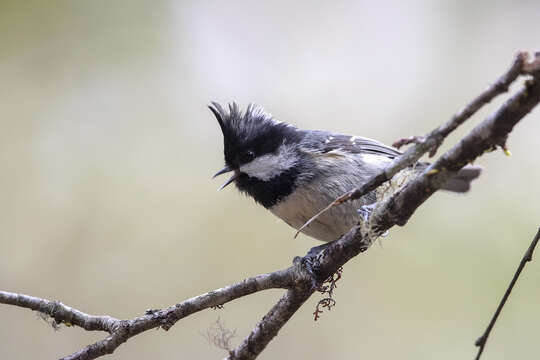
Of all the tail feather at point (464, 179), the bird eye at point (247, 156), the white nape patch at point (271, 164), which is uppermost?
the bird eye at point (247, 156)

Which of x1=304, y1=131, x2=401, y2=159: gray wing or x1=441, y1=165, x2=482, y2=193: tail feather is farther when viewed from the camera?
x1=304, y1=131, x2=401, y2=159: gray wing

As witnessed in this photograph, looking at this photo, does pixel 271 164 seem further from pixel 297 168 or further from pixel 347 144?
pixel 347 144

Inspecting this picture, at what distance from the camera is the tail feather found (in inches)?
97.6

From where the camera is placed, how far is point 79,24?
5055 mm

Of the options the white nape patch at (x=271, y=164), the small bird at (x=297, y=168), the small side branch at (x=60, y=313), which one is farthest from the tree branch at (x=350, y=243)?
the white nape patch at (x=271, y=164)

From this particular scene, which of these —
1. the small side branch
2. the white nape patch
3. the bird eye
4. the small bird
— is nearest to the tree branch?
the small side branch

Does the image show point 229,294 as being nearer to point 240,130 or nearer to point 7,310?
point 240,130

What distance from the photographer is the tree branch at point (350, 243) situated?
118cm

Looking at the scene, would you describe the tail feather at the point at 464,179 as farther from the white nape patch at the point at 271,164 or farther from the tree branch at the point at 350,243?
the tree branch at the point at 350,243

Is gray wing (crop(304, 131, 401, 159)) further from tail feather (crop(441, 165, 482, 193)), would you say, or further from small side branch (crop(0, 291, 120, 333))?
small side branch (crop(0, 291, 120, 333))

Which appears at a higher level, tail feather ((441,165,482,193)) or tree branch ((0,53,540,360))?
tail feather ((441,165,482,193))

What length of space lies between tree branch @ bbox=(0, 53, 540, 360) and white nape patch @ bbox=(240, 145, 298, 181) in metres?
0.70

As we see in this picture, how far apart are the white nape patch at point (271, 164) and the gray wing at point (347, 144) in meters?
0.17

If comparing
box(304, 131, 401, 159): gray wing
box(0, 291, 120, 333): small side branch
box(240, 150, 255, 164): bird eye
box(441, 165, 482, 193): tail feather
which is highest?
box(304, 131, 401, 159): gray wing
